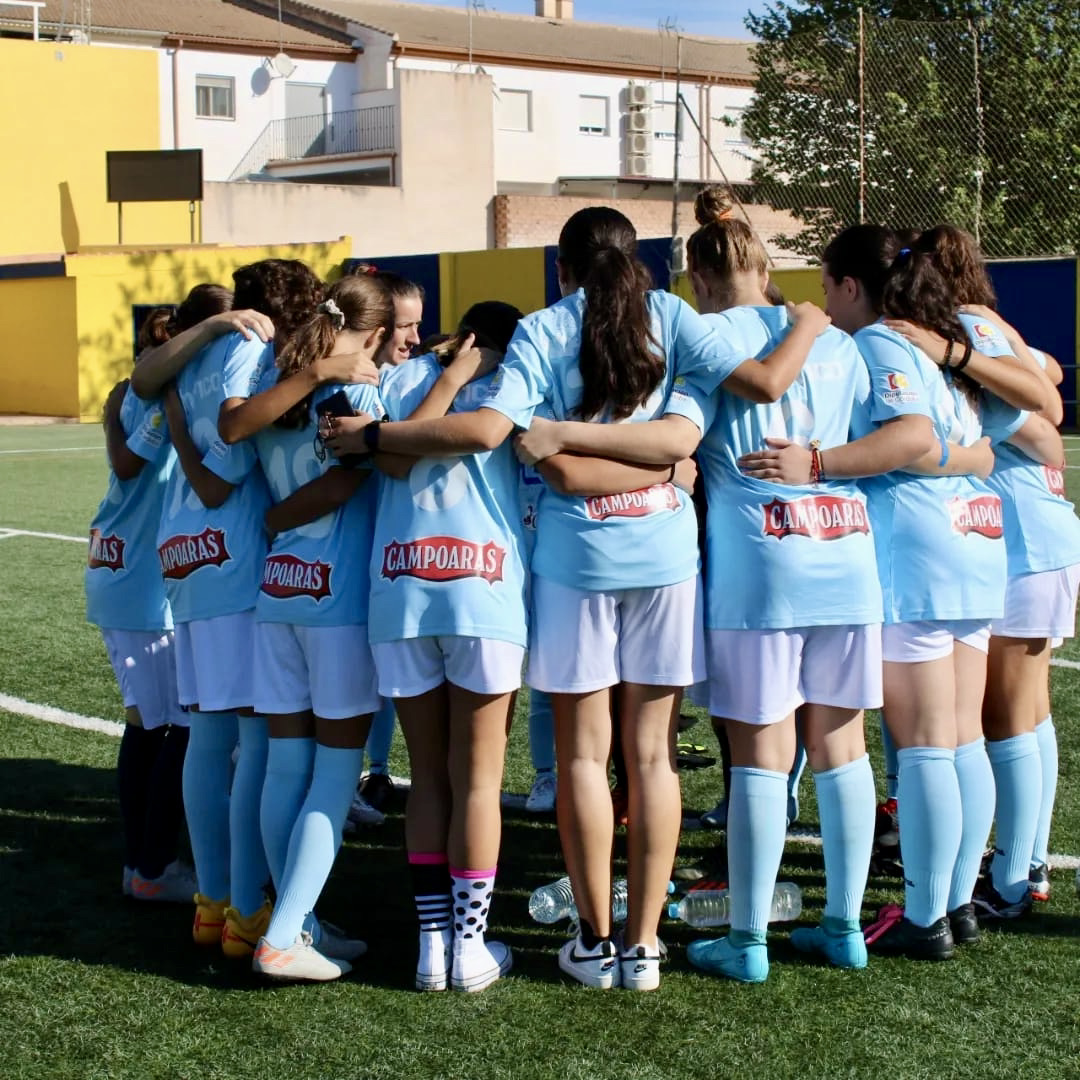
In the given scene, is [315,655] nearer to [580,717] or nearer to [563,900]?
[580,717]

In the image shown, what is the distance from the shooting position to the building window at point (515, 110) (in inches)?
1972

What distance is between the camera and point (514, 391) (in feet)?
11.8

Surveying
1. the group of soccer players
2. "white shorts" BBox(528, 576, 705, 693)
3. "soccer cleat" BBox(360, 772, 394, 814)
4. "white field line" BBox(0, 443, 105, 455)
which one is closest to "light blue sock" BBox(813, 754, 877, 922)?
the group of soccer players

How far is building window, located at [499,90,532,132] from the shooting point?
164 feet

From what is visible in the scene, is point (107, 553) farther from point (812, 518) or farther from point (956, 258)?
point (956, 258)

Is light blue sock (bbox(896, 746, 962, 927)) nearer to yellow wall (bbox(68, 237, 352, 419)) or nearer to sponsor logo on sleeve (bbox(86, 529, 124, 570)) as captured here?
sponsor logo on sleeve (bbox(86, 529, 124, 570))

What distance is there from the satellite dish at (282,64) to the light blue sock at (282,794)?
46413 mm

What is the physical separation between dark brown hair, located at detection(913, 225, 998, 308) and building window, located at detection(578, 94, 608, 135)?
1927 inches

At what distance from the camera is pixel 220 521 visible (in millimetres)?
4059

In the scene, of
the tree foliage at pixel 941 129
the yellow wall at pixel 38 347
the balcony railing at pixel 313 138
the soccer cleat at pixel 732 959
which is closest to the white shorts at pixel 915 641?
the soccer cleat at pixel 732 959

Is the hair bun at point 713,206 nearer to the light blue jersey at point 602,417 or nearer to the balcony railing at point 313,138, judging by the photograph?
the light blue jersey at point 602,417

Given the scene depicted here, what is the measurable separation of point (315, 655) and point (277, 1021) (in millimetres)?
898

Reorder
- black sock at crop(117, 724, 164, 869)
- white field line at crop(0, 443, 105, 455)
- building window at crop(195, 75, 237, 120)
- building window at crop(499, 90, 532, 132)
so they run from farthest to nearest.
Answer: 1. building window at crop(499, 90, 532, 132)
2. building window at crop(195, 75, 237, 120)
3. white field line at crop(0, 443, 105, 455)
4. black sock at crop(117, 724, 164, 869)

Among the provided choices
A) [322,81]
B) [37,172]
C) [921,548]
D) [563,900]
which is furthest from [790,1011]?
[322,81]
